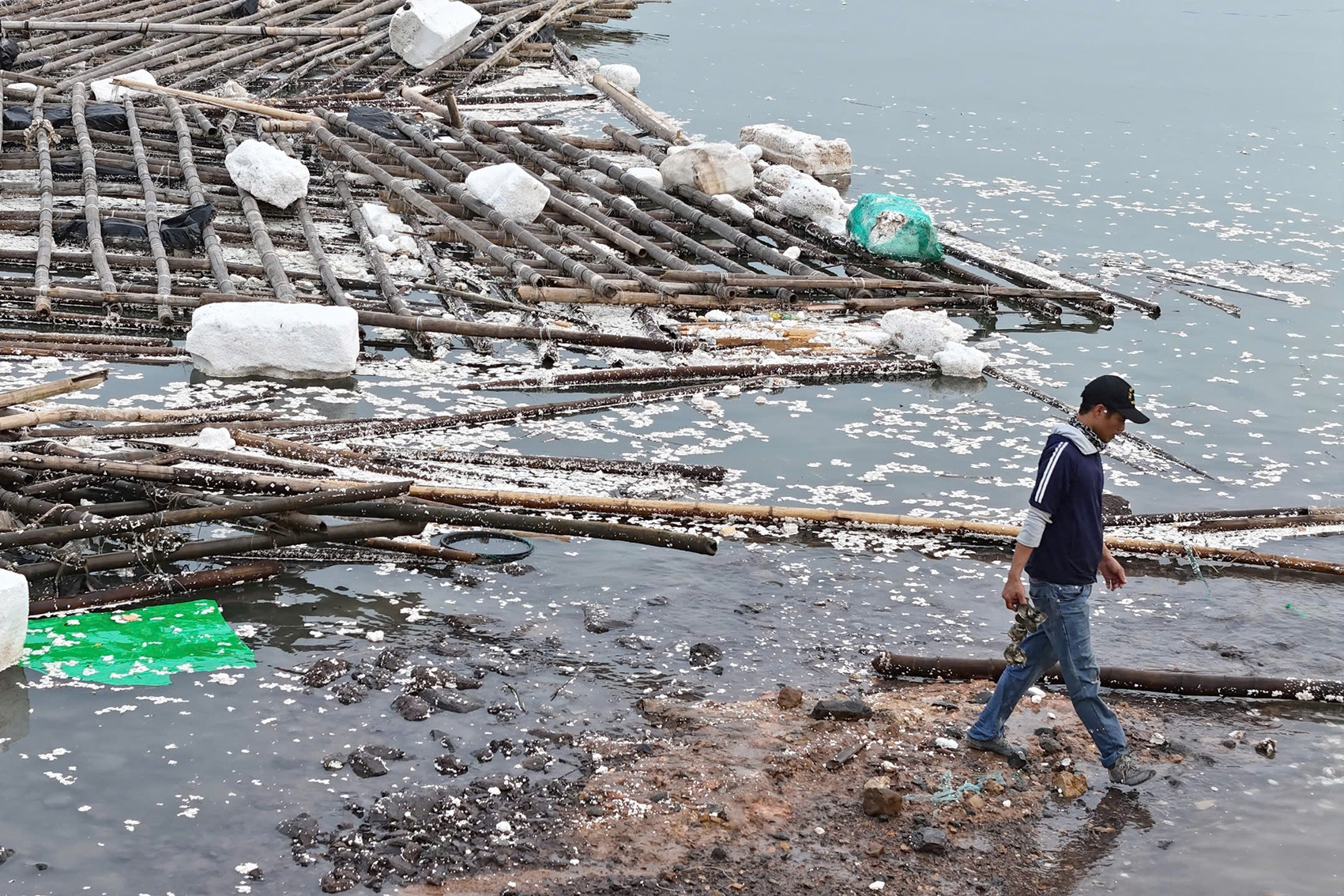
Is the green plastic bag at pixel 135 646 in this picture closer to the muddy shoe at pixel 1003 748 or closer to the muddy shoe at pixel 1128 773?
the muddy shoe at pixel 1003 748

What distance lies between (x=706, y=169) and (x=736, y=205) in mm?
730

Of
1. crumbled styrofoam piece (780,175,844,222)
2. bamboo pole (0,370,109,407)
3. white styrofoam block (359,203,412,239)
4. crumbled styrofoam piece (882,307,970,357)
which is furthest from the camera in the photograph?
crumbled styrofoam piece (780,175,844,222)

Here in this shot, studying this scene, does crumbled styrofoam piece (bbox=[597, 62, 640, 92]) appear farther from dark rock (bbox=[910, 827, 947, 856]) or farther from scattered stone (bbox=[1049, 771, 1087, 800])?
dark rock (bbox=[910, 827, 947, 856])

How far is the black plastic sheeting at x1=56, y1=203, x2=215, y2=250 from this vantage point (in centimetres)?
1192

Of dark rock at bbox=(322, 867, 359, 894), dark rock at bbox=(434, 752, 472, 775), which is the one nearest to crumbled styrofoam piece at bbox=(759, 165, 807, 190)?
dark rock at bbox=(434, 752, 472, 775)

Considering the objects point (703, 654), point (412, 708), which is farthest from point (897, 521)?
point (412, 708)

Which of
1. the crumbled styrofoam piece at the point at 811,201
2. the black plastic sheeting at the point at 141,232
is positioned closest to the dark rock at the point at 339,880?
the black plastic sheeting at the point at 141,232

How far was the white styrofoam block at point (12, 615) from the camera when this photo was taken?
18.8ft

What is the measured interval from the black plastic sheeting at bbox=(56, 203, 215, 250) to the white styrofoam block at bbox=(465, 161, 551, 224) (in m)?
2.74

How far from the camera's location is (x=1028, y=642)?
18.3ft

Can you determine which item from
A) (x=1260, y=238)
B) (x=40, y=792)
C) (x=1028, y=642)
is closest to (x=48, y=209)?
(x=40, y=792)

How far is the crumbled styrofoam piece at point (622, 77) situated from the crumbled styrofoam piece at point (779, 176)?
5.84 meters

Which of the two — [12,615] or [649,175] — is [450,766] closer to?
[12,615]

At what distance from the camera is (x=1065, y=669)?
5453 millimetres
